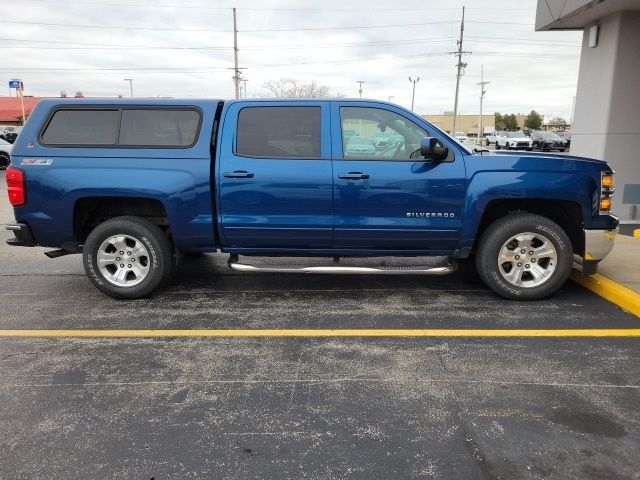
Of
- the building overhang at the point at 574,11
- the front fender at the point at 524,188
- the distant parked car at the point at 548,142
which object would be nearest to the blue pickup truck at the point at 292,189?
the front fender at the point at 524,188

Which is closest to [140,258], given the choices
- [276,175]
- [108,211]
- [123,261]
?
[123,261]

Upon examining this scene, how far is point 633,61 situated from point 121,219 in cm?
846

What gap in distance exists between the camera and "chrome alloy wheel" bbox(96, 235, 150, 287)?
17.0ft

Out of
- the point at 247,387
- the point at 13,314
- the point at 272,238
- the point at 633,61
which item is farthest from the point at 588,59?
the point at 13,314

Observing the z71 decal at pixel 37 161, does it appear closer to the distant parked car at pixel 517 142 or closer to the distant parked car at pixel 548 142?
the distant parked car at pixel 517 142

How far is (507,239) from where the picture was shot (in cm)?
503

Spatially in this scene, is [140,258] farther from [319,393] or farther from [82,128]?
[319,393]

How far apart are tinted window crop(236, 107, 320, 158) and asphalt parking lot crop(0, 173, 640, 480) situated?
1483 millimetres

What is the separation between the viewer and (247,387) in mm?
3496

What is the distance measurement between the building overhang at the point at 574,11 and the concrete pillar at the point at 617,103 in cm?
21

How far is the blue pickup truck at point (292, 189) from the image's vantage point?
4930 millimetres

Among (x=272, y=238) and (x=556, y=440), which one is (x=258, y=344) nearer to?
(x=272, y=238)

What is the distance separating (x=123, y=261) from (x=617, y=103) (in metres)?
8.30

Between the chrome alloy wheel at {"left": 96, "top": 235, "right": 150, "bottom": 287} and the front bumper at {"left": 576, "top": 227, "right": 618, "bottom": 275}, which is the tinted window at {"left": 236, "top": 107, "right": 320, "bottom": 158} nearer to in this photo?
the chrome alloy wheel at {"left": 96, "top": 235, "right": 150, "bottom": 287}
